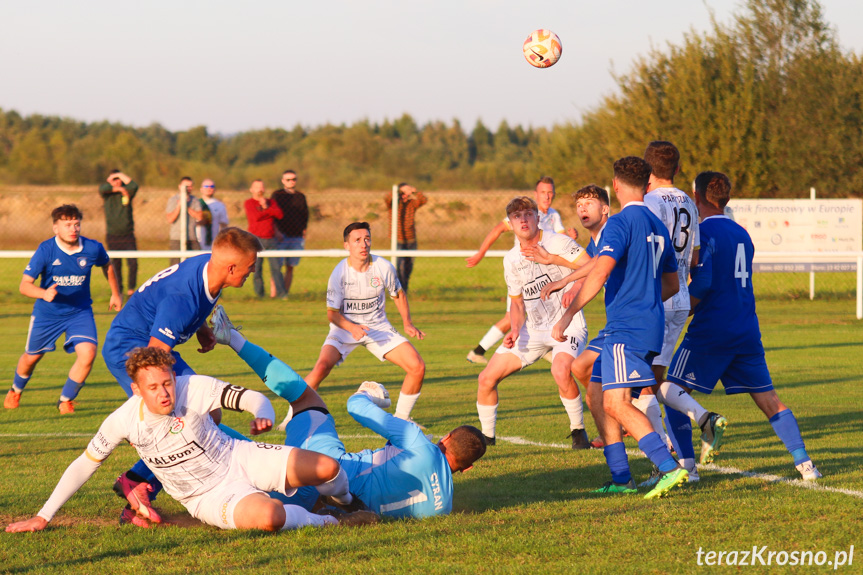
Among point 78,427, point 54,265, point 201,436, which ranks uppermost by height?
point 54,265

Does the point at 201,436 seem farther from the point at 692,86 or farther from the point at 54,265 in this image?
the point at 692,86

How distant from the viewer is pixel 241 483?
520cm

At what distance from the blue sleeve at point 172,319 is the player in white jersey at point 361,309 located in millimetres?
3168

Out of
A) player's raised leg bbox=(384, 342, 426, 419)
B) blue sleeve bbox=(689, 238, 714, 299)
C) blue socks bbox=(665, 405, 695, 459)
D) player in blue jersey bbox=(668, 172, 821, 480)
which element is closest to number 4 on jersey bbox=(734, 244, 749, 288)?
player in blue jersey bbox=(668, 172, 821, 480)

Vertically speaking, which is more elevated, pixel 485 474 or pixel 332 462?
pixel 332 462

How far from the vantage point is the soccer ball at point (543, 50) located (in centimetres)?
1204

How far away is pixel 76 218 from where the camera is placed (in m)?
9.85

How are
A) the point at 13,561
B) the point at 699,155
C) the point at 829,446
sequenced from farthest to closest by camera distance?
the point at 699,155
the point at 829,446
the point at 13,561

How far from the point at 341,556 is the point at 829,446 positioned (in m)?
4.45

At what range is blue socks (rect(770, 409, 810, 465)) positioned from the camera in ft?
20.8

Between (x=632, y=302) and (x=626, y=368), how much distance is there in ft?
1.35

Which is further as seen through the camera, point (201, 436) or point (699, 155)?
point (699, 155)

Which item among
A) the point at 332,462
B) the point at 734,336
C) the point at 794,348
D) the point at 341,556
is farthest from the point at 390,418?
the point at 794,348

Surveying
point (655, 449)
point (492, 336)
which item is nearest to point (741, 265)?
point (655, 449)
